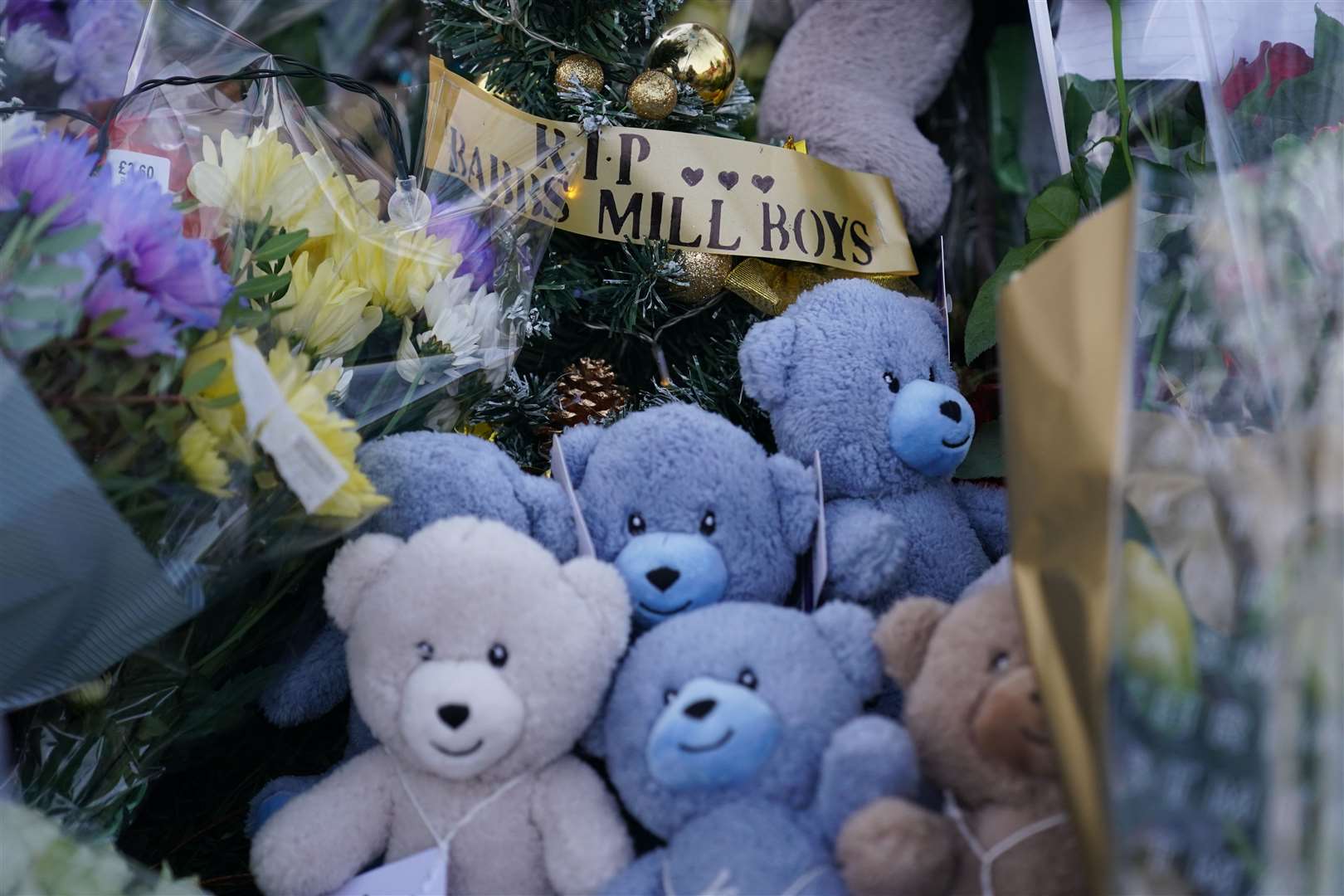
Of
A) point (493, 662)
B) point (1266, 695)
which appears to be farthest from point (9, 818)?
point (1266, 695)

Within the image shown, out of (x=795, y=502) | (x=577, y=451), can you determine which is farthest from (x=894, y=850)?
(x=577, y=451)

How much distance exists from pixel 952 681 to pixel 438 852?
323mm

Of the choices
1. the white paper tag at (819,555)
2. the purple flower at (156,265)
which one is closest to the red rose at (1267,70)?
the white paper tag at (819,555)

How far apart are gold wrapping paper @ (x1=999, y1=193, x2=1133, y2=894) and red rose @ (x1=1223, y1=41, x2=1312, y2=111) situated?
49 centimetres

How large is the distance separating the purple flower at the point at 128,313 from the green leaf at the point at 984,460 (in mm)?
639

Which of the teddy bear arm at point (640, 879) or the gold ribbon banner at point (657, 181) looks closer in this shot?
the teddy bear arm at point (640, 879)

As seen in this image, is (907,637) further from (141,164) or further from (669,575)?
(141,164)

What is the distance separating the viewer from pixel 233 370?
655 millimetres

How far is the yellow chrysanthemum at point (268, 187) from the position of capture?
0.77 m

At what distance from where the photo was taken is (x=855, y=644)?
2.24 feet

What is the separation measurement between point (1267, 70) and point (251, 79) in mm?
847

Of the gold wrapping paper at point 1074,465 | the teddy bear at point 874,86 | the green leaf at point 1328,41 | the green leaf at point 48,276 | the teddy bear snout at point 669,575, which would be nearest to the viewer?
the gold wrapping paper at point 1074,465

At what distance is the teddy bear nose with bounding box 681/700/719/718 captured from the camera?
0.62 metres

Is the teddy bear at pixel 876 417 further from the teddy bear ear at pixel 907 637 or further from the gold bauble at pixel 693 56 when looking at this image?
the gold bauble at pixel 693 56
